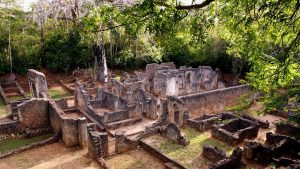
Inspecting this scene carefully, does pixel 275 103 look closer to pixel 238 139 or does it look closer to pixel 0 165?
pixel 238 139

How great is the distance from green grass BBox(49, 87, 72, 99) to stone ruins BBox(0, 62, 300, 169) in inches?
61.9

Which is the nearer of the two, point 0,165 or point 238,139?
point 0,165

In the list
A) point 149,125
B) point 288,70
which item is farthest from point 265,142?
point 288,70

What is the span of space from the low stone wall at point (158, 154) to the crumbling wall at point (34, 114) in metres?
6.23

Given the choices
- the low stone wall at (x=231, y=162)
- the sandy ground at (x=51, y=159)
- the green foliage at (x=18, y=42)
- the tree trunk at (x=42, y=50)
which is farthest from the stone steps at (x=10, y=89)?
the low stone wall at (x=231, y=162)

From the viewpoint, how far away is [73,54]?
28.3 meters

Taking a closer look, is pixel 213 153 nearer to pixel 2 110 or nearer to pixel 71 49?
pixel 2 110

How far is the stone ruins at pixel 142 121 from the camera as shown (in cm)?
1284

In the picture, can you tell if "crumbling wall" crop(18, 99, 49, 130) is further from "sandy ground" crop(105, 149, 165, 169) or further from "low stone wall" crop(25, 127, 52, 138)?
"sandy ground" crop(105, 149, 165, 169)

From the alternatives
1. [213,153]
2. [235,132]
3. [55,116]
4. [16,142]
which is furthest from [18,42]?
[213,153]

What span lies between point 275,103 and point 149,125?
31.8 ft

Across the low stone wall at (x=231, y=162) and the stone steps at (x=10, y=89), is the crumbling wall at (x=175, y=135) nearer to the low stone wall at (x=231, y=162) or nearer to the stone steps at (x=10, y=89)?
the low stone wall at (x=231, y=162)

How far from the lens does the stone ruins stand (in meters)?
12.8

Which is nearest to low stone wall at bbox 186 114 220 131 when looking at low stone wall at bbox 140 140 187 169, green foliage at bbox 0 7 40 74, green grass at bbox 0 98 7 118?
low stone wall at bbox 140 140 187 169
